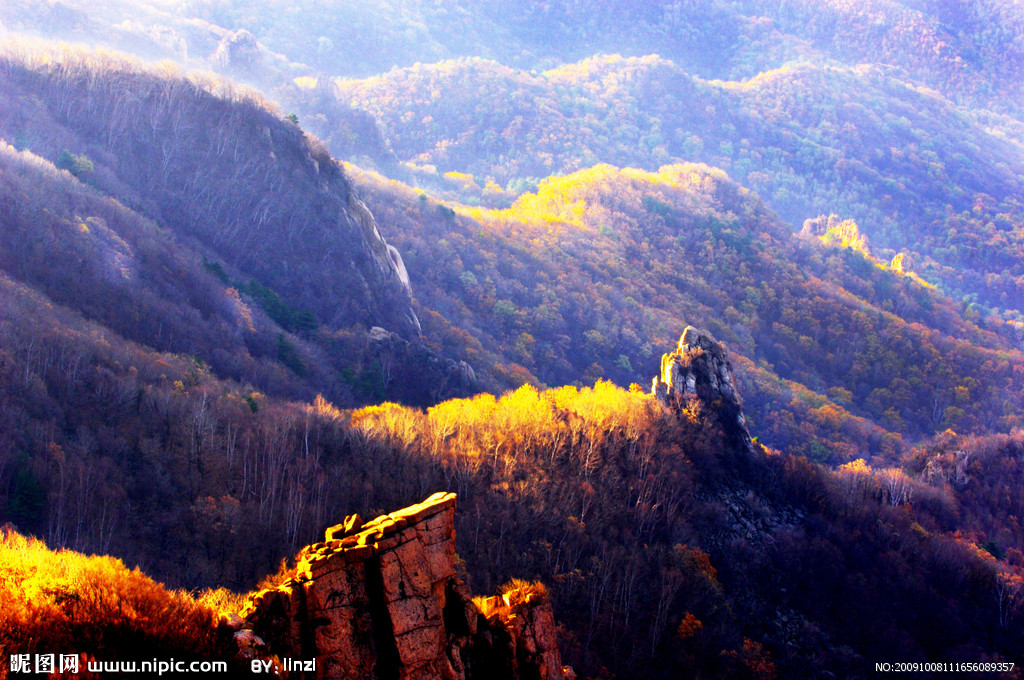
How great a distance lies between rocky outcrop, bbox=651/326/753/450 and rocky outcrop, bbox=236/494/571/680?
171 feet

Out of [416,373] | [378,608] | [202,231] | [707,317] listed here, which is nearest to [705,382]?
[416,373]

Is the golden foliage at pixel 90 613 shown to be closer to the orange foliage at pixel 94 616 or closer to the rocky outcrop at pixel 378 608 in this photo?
the orange foliage at pixel 94 616

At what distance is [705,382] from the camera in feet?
235

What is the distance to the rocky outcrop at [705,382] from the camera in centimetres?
7088

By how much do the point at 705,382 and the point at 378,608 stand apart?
55.2 m

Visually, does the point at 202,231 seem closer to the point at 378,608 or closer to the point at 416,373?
the point at 416,373

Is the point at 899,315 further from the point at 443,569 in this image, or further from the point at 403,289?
the point at 443,569

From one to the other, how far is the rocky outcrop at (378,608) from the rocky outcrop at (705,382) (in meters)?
52.0

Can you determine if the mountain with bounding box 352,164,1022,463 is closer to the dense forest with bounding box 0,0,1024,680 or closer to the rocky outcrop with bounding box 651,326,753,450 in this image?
the dense forest with bounding box 0,0,1024,680

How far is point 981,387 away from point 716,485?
119 m

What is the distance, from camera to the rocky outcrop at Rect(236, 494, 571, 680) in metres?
19.7

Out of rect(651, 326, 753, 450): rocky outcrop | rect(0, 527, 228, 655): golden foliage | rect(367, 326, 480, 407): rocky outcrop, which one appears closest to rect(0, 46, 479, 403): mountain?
rect(367, 326, 480, 407): rocky outcrop

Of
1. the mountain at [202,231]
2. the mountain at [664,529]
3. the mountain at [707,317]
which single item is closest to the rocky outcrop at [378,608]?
the mountain at [664,529]

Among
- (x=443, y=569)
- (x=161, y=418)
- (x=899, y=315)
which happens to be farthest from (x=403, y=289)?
(x=899, y=315)
